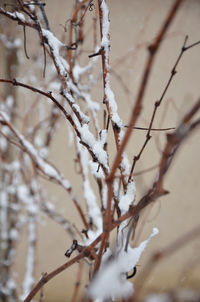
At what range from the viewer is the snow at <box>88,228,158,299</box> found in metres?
0.20

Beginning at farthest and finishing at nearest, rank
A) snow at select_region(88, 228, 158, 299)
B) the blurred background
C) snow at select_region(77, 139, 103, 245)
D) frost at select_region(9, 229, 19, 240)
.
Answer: frost at select_region(9, 229, 19, 240) → the blurred background → snow at select_region(77, 139, 103, 245) → snow at select_region(88, 228, 158, 299)

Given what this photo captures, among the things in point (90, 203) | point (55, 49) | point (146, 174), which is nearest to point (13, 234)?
point (146, 174)

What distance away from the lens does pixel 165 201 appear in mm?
1208

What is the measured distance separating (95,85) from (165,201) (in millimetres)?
723

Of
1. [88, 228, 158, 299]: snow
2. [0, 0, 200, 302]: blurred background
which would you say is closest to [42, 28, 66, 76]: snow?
[88, 228, 158, 299]: snow

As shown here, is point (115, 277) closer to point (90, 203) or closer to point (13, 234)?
point (90, 203)

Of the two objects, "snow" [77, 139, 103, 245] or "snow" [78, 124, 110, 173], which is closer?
"snow" [78, 124, 110, 173]

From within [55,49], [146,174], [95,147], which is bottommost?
[95,147]

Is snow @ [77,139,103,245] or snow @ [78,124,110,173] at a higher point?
snow @ [77,139,103,245]

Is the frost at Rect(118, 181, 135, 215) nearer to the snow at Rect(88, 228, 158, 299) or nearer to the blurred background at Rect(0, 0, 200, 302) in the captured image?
the snow at Rect(88, 228, 158, 299)

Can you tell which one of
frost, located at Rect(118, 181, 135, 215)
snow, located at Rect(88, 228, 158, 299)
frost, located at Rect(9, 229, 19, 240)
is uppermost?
frost, located at Rect(9, 229, 19, 240)

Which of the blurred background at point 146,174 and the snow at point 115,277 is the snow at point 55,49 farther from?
the blurred background at point 146,174

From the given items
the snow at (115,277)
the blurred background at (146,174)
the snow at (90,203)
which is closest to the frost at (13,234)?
the blurred background at (146,174)

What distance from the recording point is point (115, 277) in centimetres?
21
